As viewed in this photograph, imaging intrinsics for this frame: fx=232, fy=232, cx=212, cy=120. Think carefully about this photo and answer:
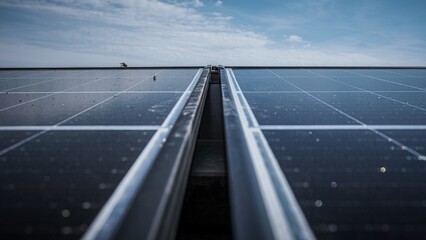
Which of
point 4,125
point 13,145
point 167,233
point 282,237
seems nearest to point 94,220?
point 167,233

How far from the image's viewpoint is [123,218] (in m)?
1.39

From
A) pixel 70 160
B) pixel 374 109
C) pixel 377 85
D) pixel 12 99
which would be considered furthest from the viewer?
pixel 377 85

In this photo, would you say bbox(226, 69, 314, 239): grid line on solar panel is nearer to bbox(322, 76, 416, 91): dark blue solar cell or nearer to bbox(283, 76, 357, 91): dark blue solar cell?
bbox(283, 76, 357, 91): dark blue solar cell

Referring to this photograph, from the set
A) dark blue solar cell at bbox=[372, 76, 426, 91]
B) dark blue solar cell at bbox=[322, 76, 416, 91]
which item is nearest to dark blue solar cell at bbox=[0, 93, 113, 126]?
dark blue solar cell at bbox=[322, 76, 416, 91]

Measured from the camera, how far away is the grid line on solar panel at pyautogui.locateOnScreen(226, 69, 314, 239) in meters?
1.41

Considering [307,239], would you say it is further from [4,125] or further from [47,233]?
[4,125]

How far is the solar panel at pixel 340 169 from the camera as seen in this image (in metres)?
1.57

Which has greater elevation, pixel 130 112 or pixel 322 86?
pixel 322 86

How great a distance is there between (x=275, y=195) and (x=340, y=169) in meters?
0.91

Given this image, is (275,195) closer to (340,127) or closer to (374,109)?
(340,127)

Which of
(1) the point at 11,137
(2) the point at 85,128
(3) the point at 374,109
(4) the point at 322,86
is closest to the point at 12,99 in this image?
(1) the point at 11,137

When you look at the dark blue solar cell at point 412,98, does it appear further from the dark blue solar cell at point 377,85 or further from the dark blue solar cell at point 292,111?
the dark blue solar cell at point 292,111

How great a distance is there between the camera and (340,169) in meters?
2.24

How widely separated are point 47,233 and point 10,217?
0.40 m
